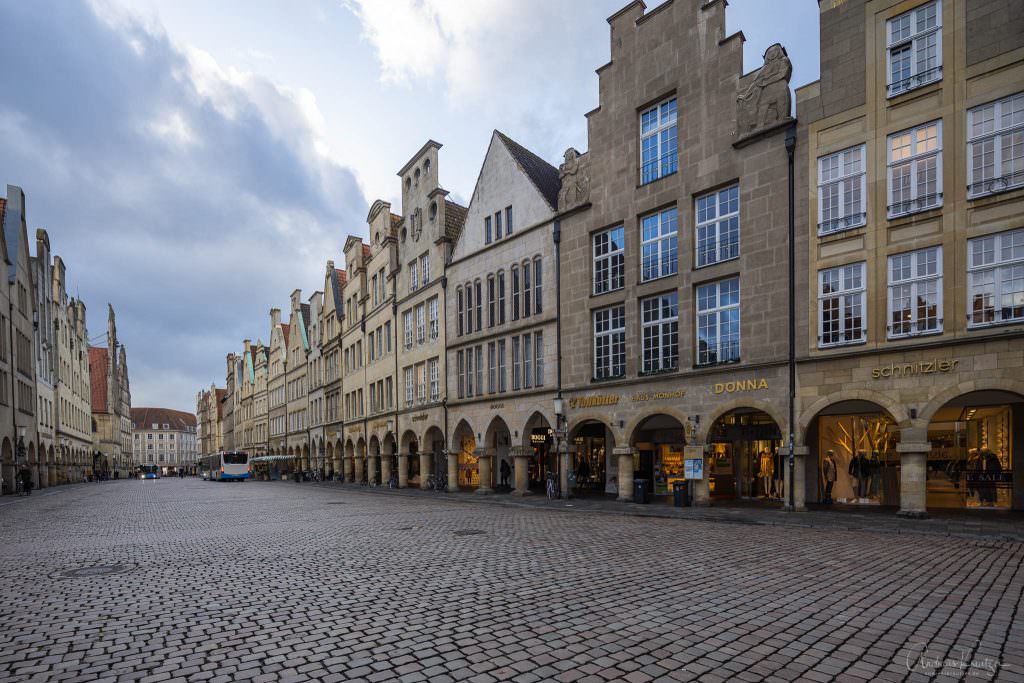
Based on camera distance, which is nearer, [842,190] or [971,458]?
[842,190]

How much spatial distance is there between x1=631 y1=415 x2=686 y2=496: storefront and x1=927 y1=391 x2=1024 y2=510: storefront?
8367mm

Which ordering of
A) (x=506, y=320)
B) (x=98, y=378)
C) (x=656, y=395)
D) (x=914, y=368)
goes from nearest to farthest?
1. (x=914, y=368)
2. (x=656, y=395)
3. (x=506, y=320)
4. (x=98, y=378)

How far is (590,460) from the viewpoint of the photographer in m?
30.5

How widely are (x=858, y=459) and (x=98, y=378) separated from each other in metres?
110

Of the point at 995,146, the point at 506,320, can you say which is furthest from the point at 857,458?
the point at 506,320

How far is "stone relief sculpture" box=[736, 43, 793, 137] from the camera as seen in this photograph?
1964cm

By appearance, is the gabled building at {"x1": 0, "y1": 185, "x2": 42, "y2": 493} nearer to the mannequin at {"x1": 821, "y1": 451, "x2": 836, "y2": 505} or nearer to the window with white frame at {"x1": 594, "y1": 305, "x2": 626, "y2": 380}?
the window with white frame at {"x1": 594, "y1": 305, "x2": 626, "y2": 380}

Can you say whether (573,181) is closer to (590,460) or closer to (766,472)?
(590,460)

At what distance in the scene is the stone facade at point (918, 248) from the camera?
51.7ft

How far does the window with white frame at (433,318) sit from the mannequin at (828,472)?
2110 centimetres

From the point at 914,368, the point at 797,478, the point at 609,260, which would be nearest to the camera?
the point at 914,368

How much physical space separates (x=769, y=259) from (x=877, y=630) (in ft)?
49.4

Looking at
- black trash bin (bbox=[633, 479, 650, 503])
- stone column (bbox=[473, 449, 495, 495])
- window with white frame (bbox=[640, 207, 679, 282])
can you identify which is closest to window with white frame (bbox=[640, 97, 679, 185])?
window with white frame (bbox=[640, 207, 679, 282])

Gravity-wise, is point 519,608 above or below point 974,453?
above
